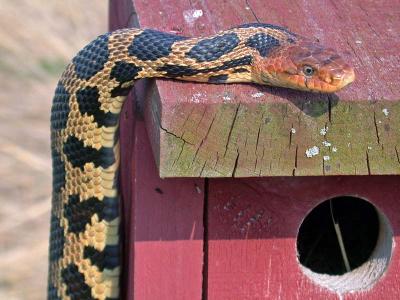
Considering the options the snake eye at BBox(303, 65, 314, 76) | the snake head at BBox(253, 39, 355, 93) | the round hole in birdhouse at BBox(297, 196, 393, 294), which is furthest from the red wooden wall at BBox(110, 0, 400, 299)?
the round hole in birdhouse at BBox(297, 196, 393, 294)

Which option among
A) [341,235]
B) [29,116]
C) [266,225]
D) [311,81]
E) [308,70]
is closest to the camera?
[311,81]

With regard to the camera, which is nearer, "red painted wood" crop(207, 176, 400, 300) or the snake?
the snake

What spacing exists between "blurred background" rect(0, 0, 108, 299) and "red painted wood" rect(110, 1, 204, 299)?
2.77 metres

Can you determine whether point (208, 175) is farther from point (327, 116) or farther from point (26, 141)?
point (26, 141)

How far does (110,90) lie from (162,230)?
42 centimetres

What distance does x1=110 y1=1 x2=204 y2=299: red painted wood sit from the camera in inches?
93.4

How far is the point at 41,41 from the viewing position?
7.54m

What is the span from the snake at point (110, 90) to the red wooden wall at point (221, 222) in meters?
0.09

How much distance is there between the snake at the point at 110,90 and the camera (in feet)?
7.29

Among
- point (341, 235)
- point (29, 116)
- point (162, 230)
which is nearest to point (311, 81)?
point (162, 230)

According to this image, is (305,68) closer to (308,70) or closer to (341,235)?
(308,70)

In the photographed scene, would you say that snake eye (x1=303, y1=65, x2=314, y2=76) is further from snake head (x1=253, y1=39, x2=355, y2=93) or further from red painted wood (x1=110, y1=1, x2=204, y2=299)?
red painted wood (x1=110, y1=1, x2=204, y2=299)

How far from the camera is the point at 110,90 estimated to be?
97.4 inches

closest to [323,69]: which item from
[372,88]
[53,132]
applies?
[372,88]
